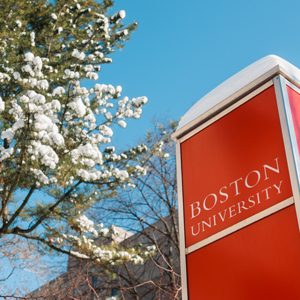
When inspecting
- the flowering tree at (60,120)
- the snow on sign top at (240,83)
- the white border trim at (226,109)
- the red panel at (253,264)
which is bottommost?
the red panel at (253,264)

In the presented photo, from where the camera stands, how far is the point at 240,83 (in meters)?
2.22

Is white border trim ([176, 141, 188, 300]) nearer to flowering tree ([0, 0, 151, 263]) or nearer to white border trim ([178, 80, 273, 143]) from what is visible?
white border trim ([178, 80, 273, 143])

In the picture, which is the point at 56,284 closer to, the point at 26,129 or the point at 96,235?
the point at 96,235

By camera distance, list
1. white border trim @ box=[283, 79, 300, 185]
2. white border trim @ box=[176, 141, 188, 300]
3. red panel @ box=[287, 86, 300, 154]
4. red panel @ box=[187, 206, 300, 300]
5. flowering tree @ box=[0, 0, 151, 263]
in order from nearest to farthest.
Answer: red panel @ box=[187, 206, 300, 300] → white border trim @ box=[283, 79, 300, 185] → red panel @ box=[287, 86, 300, 154] → white border trim @ box=[176, 141, 188, 300] → flowering tree @ box=[0, 0, 151, 263]

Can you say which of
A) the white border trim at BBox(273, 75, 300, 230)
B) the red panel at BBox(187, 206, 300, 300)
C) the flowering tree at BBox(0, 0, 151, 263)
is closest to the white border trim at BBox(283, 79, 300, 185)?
the white border trim at BBox(273, 75, 300, 230)

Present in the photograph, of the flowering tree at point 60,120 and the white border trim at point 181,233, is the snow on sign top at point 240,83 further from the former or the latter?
the flowering tree at point 60,120

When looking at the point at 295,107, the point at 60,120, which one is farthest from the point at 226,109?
the point at 60,120

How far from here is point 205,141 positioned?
7.40 ft

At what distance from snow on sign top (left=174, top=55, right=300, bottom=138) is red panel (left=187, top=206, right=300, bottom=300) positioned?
604mm

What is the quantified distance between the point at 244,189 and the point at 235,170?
0.12 metres

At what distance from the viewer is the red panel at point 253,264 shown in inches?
66.1

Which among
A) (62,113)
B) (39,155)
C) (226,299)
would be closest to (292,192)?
(226,299)

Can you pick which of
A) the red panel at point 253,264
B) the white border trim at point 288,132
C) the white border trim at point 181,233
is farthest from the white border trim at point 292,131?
the white border trim at point 181,233

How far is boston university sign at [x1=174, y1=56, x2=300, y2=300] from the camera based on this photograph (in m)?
1.75
